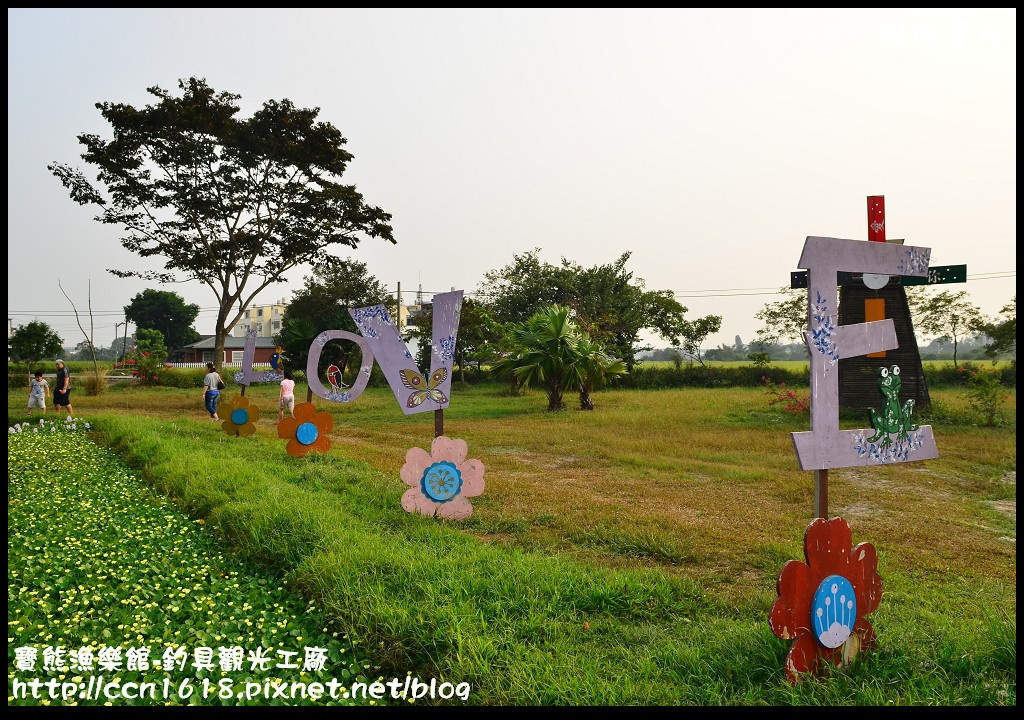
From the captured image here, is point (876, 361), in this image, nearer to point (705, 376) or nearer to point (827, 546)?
point (705, 376)

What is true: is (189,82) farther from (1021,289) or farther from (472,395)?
(1021,289)

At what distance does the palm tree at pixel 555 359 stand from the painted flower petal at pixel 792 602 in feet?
42.0

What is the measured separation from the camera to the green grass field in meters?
3.05

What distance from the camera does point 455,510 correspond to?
6.14 m

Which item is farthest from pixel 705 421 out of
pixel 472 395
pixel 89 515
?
pixel 89 515

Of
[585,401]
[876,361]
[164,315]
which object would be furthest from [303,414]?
[164,315]

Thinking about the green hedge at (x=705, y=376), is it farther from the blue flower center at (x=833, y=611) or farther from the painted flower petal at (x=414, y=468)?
the blue flower center at (x=833, y=611)

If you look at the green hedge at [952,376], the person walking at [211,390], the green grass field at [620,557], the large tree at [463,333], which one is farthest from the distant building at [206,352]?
the green hedge at [952,376]

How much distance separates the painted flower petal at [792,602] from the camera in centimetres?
294

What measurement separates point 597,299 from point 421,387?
79.8 feet

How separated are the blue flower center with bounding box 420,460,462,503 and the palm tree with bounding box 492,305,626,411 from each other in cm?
980

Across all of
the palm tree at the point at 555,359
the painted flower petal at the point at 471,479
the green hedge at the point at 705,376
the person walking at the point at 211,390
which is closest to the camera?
the painted flower petal at the point at 471,479

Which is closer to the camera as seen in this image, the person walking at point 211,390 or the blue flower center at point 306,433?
the blue flower center at point 306,433

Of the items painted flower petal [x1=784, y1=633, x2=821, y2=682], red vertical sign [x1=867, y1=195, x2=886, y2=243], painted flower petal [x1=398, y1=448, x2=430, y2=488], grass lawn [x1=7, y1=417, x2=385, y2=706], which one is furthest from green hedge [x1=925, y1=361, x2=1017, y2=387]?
grass lawn [x1=7, y1=417, x2=385, y2=706]
